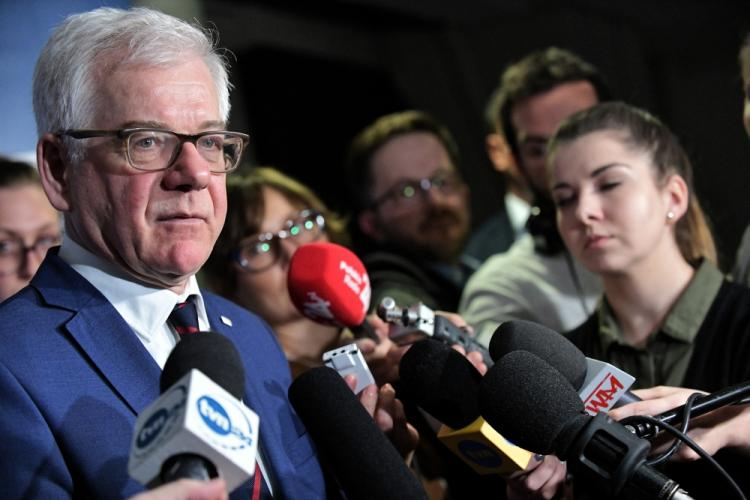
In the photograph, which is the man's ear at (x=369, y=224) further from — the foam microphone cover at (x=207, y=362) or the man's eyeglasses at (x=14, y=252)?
the foam microphone cover at (x=207, y=362)

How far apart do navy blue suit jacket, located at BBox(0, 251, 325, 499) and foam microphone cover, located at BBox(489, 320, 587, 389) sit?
47 centimetres

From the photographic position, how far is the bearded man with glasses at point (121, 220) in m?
1.39

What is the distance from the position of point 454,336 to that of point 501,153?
67.5 inches


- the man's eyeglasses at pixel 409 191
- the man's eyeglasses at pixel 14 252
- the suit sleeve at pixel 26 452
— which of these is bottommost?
the man's eyeglasses at pixel 14 252

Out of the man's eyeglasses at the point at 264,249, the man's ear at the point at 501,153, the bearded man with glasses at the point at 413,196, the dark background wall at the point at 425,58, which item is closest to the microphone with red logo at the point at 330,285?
the man's eyeglasses at the point at 264,249

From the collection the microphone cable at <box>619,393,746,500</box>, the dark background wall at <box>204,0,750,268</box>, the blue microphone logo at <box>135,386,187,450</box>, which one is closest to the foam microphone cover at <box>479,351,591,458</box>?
the microphone cable at <box>619,393,746,500</box>

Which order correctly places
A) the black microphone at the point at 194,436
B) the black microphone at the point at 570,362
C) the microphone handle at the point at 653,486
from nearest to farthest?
the black microphone at the point at 194,436
the microphone handle at the point at 653,486
the black microphone at the point at 570,362

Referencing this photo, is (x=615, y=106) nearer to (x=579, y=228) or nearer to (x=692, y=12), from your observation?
(x=579, y=228)

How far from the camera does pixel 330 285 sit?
1905 millimetres

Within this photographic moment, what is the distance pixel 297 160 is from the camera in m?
4.52

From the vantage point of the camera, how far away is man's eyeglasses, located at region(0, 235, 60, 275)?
2.37m

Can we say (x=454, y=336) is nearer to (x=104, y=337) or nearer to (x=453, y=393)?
(x=453, y=393)

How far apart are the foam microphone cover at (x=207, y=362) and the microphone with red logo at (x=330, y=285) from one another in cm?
73

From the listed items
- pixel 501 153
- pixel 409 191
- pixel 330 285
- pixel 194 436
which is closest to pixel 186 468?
pixel 194 436
